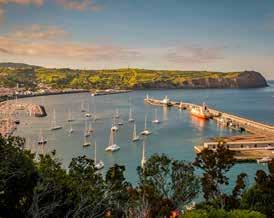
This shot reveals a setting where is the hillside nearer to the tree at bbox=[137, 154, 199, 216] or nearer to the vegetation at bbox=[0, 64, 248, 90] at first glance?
the vegetation at bbox=[0, 64, 248, 90]

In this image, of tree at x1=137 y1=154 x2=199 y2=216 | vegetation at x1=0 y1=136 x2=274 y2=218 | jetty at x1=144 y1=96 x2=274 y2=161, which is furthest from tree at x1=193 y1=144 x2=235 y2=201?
jetty at x1=144 y1=96 x2=274 y2=161

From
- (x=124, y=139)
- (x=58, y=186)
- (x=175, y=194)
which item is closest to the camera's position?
(x=58, y=186)

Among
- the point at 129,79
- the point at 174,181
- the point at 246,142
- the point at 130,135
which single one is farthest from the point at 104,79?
the point at 174,181

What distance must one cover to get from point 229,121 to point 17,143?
170ft

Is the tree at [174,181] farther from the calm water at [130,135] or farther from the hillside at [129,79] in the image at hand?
the hillside at [129,79]

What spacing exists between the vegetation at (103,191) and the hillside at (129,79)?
131 meters

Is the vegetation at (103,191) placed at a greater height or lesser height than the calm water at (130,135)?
greater

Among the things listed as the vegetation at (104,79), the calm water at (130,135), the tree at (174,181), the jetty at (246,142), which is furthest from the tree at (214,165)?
the vegetation at (104,79)

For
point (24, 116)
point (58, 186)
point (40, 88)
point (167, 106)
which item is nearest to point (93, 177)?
point (58, 186)

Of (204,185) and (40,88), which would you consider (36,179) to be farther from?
(40,88)

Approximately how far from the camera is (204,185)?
14.7 meters

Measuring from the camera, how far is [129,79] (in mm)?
167000

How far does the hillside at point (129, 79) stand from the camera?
15611 cm

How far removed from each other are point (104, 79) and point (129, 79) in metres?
9.83
